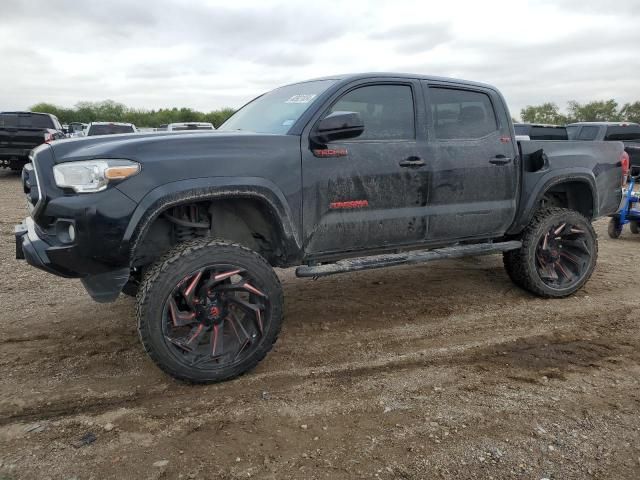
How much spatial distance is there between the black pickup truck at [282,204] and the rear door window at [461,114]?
0.01 meters

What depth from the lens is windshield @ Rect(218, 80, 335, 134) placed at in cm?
387

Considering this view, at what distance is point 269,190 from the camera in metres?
3.44

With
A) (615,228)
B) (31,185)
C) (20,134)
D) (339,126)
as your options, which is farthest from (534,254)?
(20,134)

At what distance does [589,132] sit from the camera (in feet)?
42.9

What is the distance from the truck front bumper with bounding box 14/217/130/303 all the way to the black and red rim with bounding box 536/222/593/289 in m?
3.79

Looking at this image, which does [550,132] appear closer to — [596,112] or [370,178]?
[370,178]

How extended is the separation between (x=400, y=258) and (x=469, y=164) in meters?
1.02

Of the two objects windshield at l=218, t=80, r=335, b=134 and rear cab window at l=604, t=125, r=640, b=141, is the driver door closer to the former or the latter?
windshield at l=218, t=80, r=335, b=134

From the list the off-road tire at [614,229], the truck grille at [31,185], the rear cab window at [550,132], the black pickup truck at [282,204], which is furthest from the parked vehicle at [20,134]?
the off-road tire at [614,229]

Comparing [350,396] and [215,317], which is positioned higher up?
[215,317]

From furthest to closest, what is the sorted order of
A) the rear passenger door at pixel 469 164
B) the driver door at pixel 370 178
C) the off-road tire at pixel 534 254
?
the off-road tire at pixel 534 254, the rear passenger door at pixel 469 164, the driver door at pixel 370 178

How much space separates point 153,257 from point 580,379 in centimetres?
298

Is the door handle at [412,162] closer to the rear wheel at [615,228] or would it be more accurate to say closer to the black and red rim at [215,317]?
the black and red rim at [215,317]

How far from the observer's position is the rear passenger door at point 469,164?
426 cm
